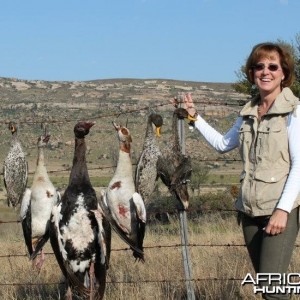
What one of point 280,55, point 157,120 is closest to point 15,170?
point 157,120

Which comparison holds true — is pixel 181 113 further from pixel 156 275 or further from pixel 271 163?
pixel 156 275

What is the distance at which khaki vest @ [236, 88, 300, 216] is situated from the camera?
16.4ft

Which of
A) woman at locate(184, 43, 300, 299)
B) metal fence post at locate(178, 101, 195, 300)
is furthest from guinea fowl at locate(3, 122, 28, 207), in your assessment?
woman at locate(184, 43, 300, 299)

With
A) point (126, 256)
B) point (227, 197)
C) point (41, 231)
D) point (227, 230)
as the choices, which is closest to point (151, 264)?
point (126, 256)

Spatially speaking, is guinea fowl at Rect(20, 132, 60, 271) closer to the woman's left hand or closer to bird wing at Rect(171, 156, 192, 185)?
bird wing at Rect(171, 156, 192, 185)

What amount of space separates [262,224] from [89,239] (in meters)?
1.86

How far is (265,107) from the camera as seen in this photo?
5.25 meters

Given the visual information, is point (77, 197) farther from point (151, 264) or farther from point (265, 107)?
point (151, 264)

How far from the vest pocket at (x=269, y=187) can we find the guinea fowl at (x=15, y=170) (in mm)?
2941

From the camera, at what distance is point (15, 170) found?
7.14 metres

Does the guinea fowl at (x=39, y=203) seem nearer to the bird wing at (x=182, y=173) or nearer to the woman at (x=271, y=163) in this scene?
the bird wing at (x=182, y=173)

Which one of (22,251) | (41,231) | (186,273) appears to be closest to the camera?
(41,231)

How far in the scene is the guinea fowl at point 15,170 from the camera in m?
7.07

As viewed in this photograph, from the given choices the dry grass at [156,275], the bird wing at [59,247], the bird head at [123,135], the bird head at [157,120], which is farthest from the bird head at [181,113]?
the bird wing at [59,247]
